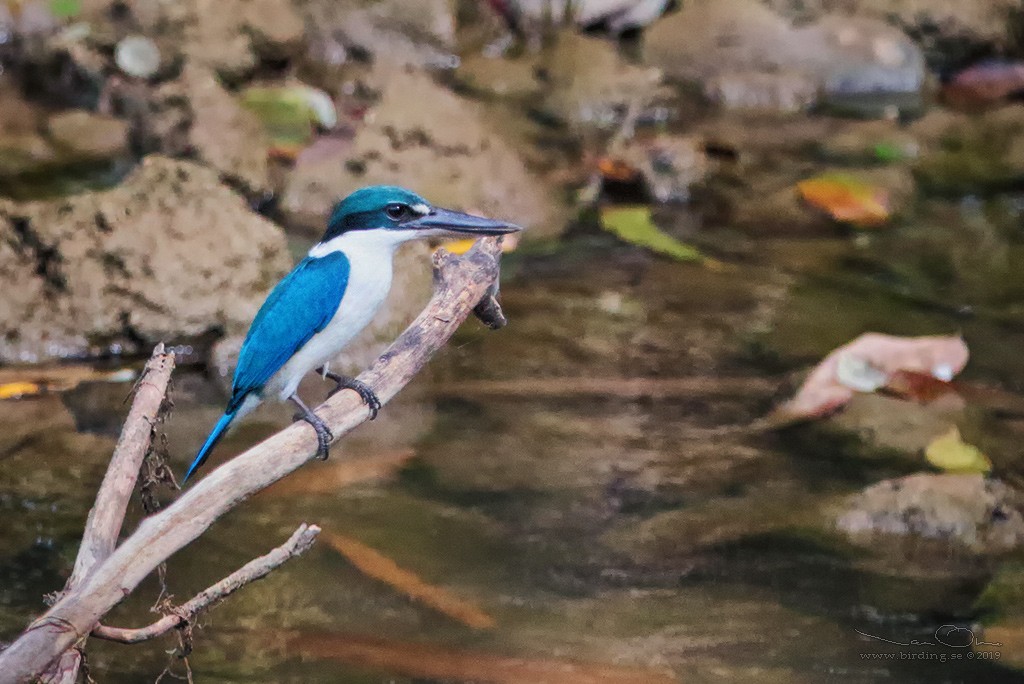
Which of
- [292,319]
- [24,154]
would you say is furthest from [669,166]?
[292,319]

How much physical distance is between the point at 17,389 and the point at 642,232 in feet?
12.0

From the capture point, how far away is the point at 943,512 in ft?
15.4

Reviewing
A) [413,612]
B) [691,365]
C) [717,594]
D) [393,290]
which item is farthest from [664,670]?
[393,290]

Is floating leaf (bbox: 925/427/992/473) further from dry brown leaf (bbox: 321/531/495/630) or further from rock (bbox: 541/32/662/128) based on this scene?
rock (bbox: 541/32/662/128)

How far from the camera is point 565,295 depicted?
7055 millimetres

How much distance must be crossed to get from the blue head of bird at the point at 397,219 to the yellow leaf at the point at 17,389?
2.71m

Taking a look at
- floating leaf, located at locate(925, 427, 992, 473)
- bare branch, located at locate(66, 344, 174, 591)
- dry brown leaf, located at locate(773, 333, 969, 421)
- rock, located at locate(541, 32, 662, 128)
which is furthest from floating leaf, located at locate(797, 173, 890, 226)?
bare branch, located at locate(66, 344, 174, 591)

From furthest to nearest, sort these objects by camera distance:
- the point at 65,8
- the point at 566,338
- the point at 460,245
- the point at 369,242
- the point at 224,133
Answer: the point at 65,8 → the point at 224,133 → the point at 460,245 → the point at 566,338 → the point at 369,242

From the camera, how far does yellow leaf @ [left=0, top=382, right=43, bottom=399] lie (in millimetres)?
5660

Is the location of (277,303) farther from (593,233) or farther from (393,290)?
(593,233)

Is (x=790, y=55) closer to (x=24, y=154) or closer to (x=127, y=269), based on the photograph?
(x=24, y=154)

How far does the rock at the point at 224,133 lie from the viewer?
7.63 m

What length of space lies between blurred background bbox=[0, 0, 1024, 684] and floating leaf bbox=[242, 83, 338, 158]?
1.8 inches

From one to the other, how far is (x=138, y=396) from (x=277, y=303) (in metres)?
0.65
